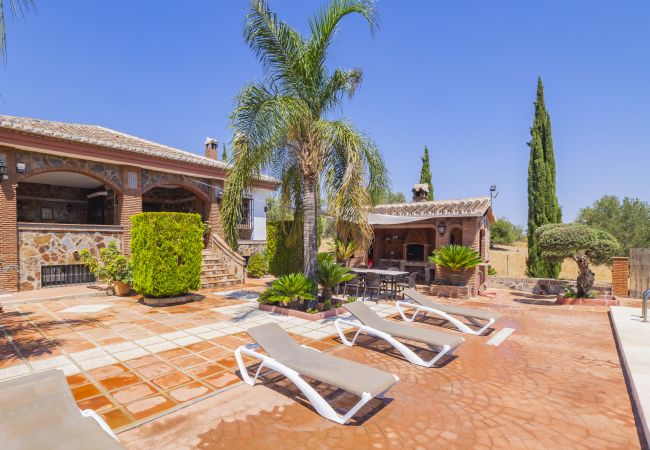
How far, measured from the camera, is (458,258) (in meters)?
13.0

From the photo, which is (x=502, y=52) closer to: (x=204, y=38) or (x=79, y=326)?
(x=204, y=38)

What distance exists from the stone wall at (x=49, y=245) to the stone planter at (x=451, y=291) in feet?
45.7

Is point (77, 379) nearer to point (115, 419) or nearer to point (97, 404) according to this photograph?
point (97, 404)

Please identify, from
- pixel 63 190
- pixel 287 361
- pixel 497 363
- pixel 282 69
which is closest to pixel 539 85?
pixel 282 69

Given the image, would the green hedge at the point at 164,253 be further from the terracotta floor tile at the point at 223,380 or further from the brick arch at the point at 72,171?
the terracotta floor tile at the point at 223,380

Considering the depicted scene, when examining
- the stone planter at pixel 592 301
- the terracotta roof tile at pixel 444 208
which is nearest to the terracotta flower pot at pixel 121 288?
the terracotta roof tile at pixel 444 208

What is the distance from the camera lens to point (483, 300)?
1306cm

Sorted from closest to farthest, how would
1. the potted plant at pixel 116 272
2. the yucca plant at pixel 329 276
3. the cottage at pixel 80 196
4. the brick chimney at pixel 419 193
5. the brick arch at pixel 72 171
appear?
the yucca plant at pixel 329 276 → the potted plant at pixel 116 272 → the cottage at pixel 80 196 → the brick arch at pixel 72 171 → the brick chimney at pixel 419 193

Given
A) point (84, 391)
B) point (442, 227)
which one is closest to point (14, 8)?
point (84, 391)

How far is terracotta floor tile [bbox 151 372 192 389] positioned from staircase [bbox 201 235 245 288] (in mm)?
8973

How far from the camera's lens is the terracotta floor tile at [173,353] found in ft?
19.0

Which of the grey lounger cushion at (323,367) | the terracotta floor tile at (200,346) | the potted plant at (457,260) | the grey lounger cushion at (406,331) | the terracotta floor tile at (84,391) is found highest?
the potted plant at (457,260)

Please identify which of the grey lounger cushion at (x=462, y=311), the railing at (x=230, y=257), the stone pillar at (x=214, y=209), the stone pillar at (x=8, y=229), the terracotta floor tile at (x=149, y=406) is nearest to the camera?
the terracotta floor tile at (x=149, y=406)

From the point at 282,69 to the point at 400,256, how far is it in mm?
14067
